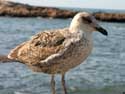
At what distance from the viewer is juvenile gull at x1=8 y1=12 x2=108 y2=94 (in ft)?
22.1

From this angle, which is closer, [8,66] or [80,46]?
[80,46]

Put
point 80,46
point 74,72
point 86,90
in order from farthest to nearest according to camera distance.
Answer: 1. point 74,72
2. point 86,90
3. point 80,46

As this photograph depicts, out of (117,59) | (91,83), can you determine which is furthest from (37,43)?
(117,59)

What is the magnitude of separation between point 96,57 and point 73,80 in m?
6.35

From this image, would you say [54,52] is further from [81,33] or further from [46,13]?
[46,13]

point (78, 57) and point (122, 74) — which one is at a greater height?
point (78, 57)

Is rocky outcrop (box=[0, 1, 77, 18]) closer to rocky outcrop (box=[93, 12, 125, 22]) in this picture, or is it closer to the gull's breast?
rocky outcrop (box=[93, 12, 125, 22])

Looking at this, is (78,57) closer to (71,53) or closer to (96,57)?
(71,53)

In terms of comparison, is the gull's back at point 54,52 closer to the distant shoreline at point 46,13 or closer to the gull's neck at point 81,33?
the gull's neck at point 81,33

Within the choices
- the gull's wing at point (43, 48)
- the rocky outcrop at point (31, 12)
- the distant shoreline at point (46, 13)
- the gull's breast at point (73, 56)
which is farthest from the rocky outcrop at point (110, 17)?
the gull's breast at point (73, 56)

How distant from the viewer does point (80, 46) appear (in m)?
6.70

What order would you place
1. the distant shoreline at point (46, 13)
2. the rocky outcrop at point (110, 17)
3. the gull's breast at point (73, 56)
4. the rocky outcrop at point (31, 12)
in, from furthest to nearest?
the rocky outcrop at point (31, 12) → the distant shoreline at point (46, 13) → the rocky outcrop at point (110, 17) → the gull's breast at point (73, 56)

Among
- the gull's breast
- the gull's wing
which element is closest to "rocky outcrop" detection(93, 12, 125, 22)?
the gull's wing

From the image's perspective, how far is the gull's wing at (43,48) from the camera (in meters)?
6.97
